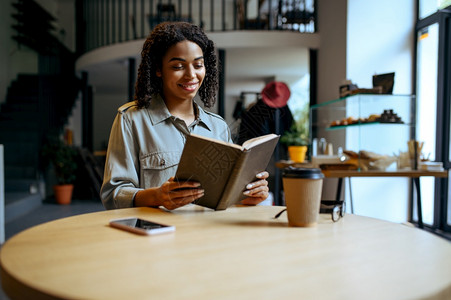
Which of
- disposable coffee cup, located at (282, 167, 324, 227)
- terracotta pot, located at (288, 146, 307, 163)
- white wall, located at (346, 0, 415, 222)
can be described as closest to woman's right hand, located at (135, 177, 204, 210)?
disposable coffee cup, located at (282, 167, 324, 227)

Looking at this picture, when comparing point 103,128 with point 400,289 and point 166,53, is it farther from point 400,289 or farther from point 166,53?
point 400,289

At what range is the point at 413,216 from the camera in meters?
4.17

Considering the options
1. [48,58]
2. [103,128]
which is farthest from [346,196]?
[103,128]

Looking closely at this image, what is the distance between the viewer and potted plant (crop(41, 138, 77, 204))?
A: 561cm

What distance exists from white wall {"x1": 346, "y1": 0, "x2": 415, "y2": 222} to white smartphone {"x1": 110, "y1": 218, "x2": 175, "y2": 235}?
3701 mm

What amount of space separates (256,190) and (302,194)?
0.95ft

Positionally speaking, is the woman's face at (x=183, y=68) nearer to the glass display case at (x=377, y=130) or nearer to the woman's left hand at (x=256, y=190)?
the woman's left hand at (x=256, y=190)

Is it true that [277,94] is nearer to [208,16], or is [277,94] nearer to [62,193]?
[62,193]

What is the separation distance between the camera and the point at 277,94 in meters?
2.52

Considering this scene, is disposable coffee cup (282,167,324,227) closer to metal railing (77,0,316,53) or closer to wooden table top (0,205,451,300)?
wooden table top (0,205,451,300)

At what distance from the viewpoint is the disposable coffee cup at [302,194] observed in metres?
0.85

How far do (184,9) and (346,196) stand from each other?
25.7 ft

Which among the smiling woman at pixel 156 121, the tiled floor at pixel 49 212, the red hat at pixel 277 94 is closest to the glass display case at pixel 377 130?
the red hat at pixel 277 94

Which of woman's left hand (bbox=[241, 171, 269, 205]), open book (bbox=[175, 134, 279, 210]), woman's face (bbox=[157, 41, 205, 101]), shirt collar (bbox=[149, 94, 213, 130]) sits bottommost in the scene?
woman's left hand (bbox=[241, 171, 269, 205])
